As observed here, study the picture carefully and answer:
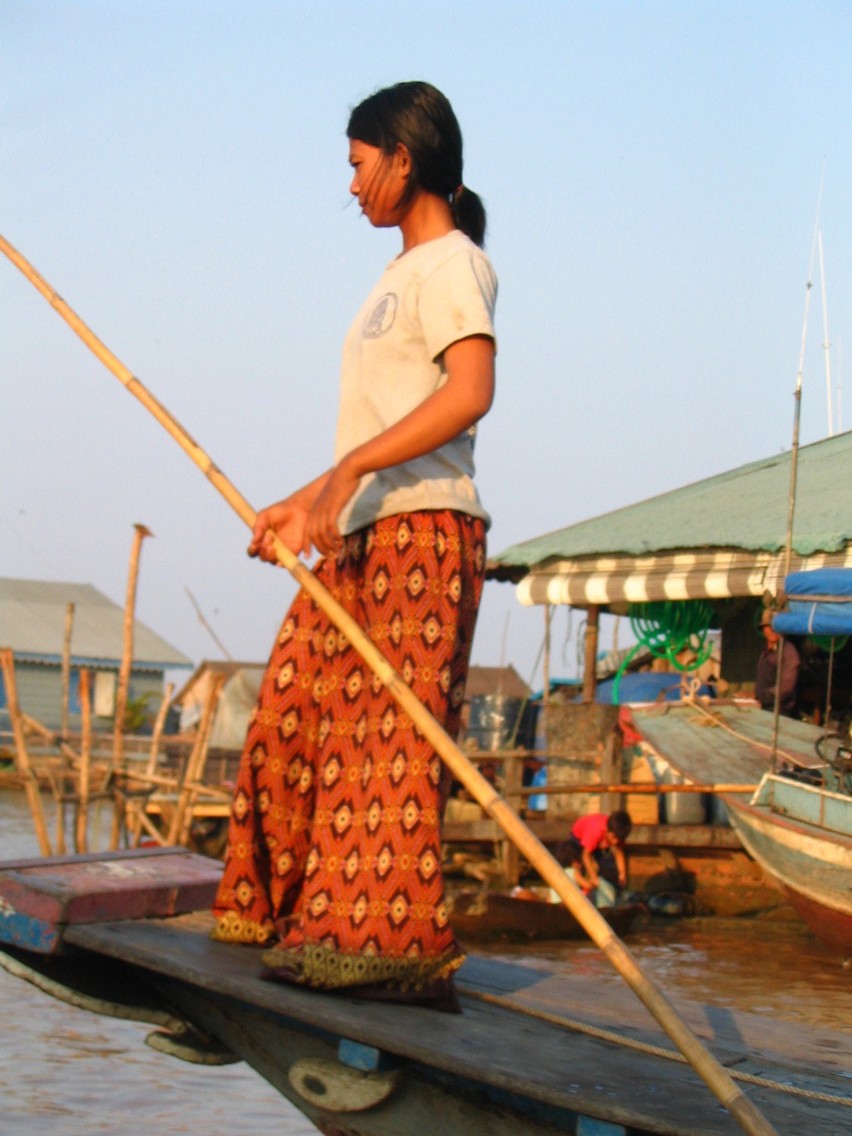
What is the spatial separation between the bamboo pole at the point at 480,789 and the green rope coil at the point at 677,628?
8.98 meters

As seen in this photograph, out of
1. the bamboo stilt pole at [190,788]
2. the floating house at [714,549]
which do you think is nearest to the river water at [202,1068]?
the floating house at [714,549]

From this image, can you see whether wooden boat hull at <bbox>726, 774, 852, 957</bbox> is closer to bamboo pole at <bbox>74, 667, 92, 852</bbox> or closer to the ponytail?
bamboo pole at <bbox>74, 667, 92, 852</bbox>

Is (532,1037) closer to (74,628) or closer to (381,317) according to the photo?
(381,317)

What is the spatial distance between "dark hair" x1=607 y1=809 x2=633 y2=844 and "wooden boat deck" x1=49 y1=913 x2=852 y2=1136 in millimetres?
7264

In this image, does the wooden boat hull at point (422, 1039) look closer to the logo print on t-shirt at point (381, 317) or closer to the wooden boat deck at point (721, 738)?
the logo print on t-shirt at point (381, 317)

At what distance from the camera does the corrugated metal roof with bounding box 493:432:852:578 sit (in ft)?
32.7

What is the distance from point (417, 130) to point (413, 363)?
1.48 ft

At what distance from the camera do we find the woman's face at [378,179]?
9.15 feet

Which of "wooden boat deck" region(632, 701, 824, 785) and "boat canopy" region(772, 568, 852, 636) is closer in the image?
"boat canopy" region(772, 568, 852, 636)

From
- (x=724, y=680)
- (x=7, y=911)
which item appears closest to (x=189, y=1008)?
(x=7, y=911)

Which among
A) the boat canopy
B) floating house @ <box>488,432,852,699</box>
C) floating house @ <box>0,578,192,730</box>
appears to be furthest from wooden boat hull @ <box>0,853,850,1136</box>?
floating house @ <box>0,578,192,730</box>

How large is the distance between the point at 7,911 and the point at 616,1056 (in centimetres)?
138

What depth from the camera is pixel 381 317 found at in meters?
2.79

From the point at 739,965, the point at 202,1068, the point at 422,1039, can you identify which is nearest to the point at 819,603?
the point at 739,965
